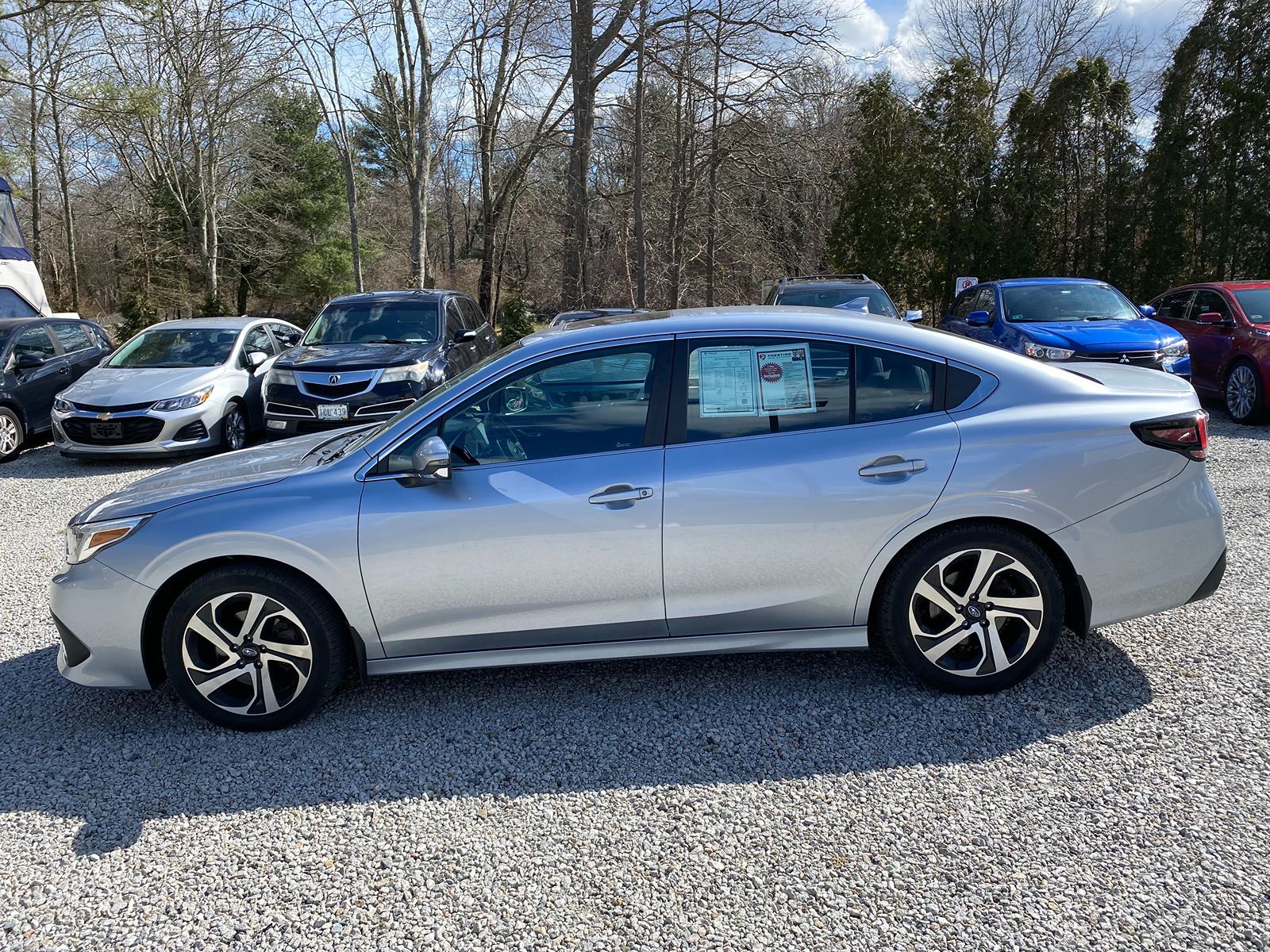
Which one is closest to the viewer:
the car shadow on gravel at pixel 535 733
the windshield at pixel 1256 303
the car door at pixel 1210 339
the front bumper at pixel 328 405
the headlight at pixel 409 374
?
the car shadow on gravel at pixel 535 733

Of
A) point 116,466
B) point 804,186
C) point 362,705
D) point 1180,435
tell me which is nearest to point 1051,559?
point 1180,435

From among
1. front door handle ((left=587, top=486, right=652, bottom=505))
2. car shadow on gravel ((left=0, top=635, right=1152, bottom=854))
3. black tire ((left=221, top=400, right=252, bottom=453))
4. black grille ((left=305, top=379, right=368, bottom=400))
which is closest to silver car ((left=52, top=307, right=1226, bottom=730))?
front door handle ((left=587, top=486, right=652, bottom=505))

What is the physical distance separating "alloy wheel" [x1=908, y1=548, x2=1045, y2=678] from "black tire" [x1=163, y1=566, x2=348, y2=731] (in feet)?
7.88

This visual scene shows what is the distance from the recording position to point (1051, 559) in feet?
12.6

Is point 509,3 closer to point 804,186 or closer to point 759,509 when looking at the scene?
point 804,186

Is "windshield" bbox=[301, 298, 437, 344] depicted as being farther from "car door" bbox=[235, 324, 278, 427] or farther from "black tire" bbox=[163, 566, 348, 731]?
"black tire" bbox=[163, 566, 348, 731]

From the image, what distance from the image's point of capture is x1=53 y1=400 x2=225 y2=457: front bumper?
32.7 ft

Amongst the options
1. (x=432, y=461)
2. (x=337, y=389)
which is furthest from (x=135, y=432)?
(x=432, y=461)

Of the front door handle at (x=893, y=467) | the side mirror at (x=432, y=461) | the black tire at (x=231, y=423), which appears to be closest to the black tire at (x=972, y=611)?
the front door handle at (x=893, y=467)

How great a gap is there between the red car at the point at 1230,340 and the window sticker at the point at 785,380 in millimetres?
9411

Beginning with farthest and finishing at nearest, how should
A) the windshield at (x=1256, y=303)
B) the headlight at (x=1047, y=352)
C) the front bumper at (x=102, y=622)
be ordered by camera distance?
1. the windshield at (x=1256, y=303)
2. the headlight at (x=1047, y=352)
3. the front bumper at (x=102, y=622)

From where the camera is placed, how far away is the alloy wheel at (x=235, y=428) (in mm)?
10695

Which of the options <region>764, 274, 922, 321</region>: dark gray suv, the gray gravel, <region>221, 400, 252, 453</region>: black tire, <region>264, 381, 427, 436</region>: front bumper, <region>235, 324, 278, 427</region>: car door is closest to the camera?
the gray gravel

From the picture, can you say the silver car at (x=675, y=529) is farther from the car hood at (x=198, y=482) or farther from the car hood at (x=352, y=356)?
the car hood at (x=352, y=356)
